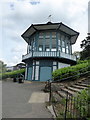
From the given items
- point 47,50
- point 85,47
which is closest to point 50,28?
point 47,50

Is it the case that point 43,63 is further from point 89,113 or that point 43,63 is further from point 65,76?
point 89,113

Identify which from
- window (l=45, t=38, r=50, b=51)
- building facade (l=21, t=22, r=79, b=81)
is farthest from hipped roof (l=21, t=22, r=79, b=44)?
window (l=45, t=38, r=50, b=51)

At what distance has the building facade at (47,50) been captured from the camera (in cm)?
1823

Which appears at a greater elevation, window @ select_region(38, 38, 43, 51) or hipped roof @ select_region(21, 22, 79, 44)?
hipped roof @ select_region(21, 22, 79, 44)

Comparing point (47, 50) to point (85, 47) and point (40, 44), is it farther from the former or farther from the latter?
point (85, 47)

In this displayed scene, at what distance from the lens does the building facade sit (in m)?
18.2

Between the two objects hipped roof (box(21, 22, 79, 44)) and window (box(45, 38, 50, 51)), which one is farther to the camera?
window (box(45, 38, 50, 51))

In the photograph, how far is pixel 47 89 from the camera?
35.1 feet

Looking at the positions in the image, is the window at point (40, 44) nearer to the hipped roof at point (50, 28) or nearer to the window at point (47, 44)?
the window at point (47, 44)

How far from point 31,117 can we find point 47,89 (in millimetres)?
5773

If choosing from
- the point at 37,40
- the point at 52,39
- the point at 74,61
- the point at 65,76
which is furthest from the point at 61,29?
the point at 65,76

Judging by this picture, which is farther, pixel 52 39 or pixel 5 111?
pixel 52 39

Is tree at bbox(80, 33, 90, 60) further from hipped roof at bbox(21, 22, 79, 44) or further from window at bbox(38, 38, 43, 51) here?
window at bbox(38, 38, 43, 51)

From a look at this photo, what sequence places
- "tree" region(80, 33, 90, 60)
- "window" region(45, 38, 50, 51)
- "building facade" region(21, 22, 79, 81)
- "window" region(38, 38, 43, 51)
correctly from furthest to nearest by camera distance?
"tree" region(80, 33, 90, 60) < "window" region(38, 38, 43, 51) < "window" region(45, 38, 50, 51) < "building facade" region(21, 22, 79, 81)
